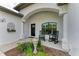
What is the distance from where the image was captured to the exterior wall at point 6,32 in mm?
7881

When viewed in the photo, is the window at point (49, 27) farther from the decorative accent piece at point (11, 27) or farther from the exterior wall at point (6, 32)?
the decorative accent piece at point (11, 27)

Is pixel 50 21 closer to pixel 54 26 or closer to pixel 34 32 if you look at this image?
pixel 54 26

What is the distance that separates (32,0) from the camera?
367cm

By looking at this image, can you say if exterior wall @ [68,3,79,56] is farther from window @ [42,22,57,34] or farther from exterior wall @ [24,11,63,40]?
window @ [42,22,57,34]

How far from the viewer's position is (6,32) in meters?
8.33

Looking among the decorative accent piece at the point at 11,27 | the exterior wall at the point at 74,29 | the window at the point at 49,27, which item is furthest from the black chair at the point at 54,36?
the exterior wall at the point at 74,29

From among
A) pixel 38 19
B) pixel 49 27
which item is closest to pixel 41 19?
pixel 38 19

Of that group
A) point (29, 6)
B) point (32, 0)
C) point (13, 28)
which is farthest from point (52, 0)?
point (29, 6)

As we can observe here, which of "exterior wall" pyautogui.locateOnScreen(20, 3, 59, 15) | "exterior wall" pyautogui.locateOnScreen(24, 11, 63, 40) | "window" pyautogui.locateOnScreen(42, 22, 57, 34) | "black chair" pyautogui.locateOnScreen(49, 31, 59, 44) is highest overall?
"exterior wall" pyautogui.locateOnScreen(20, 3, 59, 15)

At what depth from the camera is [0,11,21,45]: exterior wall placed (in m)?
7.88

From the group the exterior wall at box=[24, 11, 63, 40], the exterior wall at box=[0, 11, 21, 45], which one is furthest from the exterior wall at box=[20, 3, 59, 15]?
the exterior wall at box=[24, 11, 63, 40]

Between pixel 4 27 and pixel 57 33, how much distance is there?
4785 mm

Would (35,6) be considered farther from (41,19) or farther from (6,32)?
(6,32)

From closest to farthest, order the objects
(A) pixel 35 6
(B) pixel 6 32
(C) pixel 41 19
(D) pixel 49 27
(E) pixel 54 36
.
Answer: (B) pixel 6 32, (A) pixel 35 6, (E) pixel 54 36, (D) pixel 49 27, (C) pixel 41 19
